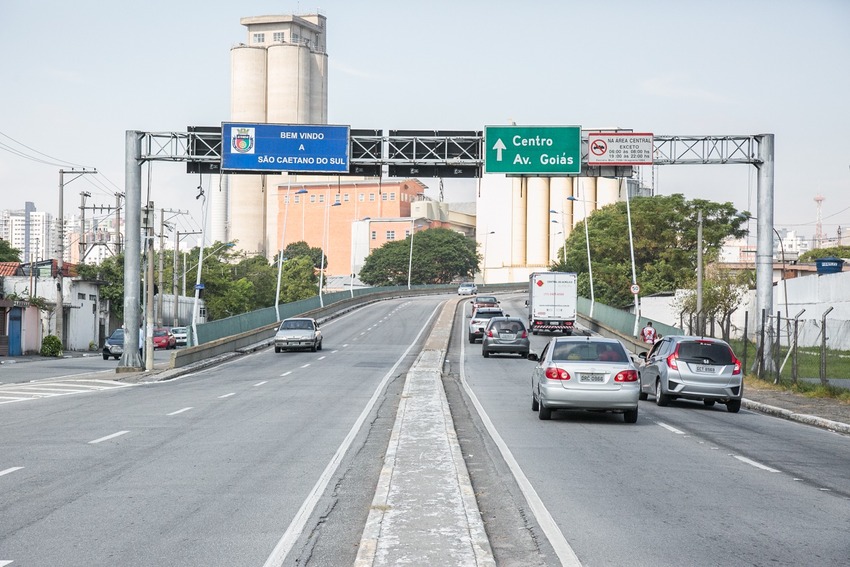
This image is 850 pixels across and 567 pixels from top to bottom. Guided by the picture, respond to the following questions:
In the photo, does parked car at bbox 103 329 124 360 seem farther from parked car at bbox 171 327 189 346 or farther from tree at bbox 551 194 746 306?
tree at bbox 551 194 746 306

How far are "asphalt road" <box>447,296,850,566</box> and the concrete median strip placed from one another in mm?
272

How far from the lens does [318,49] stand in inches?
7500

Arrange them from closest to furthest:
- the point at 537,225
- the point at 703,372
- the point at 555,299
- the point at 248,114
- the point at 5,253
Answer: the point at 703,372 → the point at 555,299 → the point at 5,253 → the point at 537,225 → the point at 248,114

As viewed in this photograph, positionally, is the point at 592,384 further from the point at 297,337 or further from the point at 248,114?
the point at 248,114

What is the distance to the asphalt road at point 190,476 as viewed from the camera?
8336 mm

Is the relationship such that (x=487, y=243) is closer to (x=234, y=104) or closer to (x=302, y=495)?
(x=234, y=104)

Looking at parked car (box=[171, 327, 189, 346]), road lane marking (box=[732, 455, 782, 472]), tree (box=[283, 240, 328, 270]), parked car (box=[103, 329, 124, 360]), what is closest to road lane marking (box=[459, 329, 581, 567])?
road lane marking (box=[732, 455, 782, 472])


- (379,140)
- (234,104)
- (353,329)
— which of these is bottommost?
(353,329)

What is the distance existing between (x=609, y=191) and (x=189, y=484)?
478 ft

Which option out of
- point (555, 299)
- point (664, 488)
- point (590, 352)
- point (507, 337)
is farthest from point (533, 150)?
point (664, 488)

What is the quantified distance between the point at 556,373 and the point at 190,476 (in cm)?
857

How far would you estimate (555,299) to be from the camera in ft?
200

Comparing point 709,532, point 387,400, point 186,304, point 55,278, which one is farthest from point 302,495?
point 186,304

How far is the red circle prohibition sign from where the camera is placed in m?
39.0
